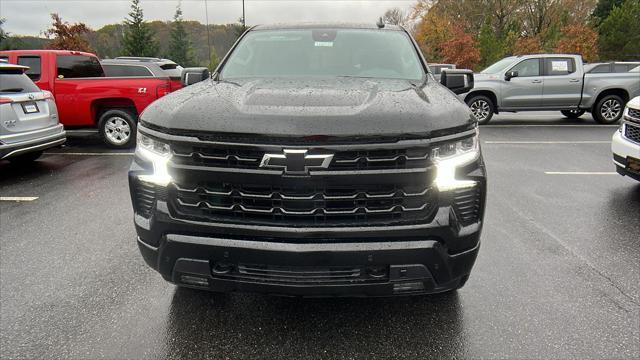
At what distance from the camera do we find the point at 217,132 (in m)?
2.22

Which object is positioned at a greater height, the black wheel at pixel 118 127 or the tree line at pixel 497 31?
the tree line at pixel 497 31

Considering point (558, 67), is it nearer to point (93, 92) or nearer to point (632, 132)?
point (632, 132)

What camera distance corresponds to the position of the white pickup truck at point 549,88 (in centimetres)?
1184

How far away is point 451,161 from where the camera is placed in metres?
2.27

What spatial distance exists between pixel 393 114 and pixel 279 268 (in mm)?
975

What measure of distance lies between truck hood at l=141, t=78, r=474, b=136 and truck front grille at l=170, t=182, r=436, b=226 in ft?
0.92

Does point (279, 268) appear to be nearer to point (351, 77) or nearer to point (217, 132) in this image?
point (217, 132)

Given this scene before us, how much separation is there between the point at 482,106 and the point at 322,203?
36.0 feet

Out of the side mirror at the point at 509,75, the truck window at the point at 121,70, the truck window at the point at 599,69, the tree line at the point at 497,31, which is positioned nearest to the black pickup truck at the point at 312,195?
the truck window at the point at 121,70

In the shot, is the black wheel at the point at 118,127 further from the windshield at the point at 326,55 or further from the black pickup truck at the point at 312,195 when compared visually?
the black pickup truck at the point at 312,195

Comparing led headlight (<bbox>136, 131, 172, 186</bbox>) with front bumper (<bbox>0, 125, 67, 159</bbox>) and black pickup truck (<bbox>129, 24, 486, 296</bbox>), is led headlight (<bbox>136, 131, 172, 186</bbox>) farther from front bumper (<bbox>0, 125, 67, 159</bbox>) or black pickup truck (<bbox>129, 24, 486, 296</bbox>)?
front bumper (<bbox>0, 125, 67, 159</bbox>)

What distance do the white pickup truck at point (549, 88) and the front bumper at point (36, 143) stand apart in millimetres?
9504

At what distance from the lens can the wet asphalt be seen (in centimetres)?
256

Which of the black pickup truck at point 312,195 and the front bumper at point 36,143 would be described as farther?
the front bumper at point 36,143
